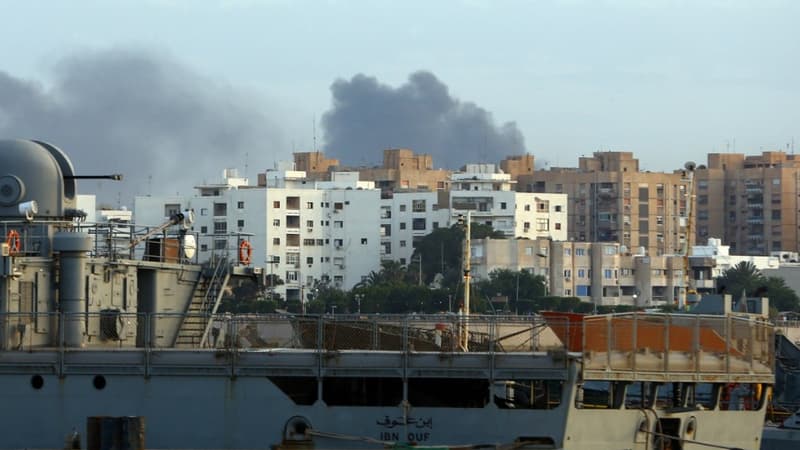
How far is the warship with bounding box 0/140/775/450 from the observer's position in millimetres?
37125

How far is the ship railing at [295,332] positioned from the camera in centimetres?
3806

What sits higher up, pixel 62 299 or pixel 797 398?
pixel 62 299

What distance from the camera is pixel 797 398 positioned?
60.2 m

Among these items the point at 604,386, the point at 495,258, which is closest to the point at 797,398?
the point at 604,386

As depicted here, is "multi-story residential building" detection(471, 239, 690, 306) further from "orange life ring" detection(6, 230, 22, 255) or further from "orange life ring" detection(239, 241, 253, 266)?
"orange life ring" detection(6, 230, 22, 255)

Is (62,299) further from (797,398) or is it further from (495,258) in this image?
(495,258)

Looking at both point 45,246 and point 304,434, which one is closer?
point 304,434

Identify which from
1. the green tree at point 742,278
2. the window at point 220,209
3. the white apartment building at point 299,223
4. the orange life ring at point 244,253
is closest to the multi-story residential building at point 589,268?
the green tree at point 742,278

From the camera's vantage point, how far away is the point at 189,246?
43.4m

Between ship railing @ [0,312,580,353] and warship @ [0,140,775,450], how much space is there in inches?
1.9

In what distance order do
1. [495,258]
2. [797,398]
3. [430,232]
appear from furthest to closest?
[430,232]
[495,258]
[797,398]

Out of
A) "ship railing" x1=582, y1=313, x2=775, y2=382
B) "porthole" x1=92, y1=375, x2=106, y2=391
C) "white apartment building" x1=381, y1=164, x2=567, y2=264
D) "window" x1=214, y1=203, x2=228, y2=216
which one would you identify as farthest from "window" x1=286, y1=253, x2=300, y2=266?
"porthole" x1=92, y1=375, x2=106, y2=391

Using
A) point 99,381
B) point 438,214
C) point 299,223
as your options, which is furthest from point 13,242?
point 438,214

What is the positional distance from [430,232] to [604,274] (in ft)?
59.6
